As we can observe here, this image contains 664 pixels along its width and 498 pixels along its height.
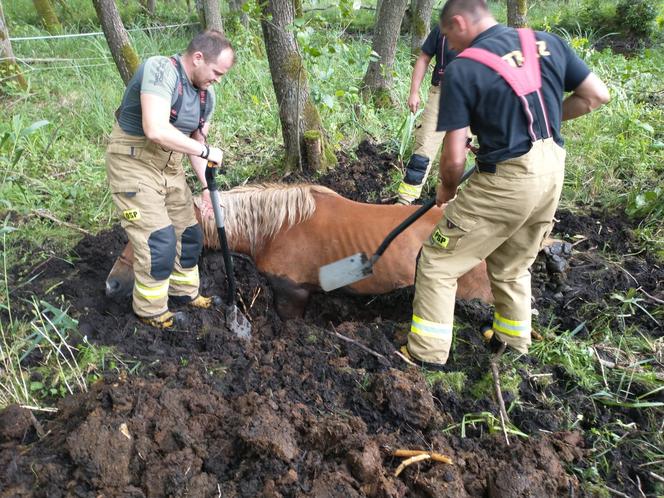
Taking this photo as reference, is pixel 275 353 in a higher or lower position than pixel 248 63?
→ lower

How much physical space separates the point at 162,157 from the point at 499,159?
79.9 inches

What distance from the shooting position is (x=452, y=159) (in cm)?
250

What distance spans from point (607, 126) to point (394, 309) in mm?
3744

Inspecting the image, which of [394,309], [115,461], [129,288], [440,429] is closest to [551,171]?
[440,429]

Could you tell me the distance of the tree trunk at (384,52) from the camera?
6452mm

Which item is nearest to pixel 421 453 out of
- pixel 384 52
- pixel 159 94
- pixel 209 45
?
pixel 159 94

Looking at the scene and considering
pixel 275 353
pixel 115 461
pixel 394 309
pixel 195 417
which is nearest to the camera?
pixel 115 461

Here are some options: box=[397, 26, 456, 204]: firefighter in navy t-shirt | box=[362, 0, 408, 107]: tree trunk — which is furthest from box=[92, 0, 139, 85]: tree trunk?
box=[397, 26, 456, 204]: firefighter in navy t-shirt

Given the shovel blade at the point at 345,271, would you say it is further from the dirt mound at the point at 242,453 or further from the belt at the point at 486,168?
the dirt mound at the point at 242,453

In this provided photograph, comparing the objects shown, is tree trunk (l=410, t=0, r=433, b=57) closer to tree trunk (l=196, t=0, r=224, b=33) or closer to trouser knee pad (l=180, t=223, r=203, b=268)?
tree trunk (l=196, t=0, r=224, b=33)

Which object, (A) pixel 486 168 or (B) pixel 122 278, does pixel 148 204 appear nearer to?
(B) pixel 122 278

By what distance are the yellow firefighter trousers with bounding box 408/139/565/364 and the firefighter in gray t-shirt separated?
1442 mm

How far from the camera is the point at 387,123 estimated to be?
5.93m

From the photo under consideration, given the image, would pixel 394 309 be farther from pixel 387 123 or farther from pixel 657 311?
pixel 387 123
